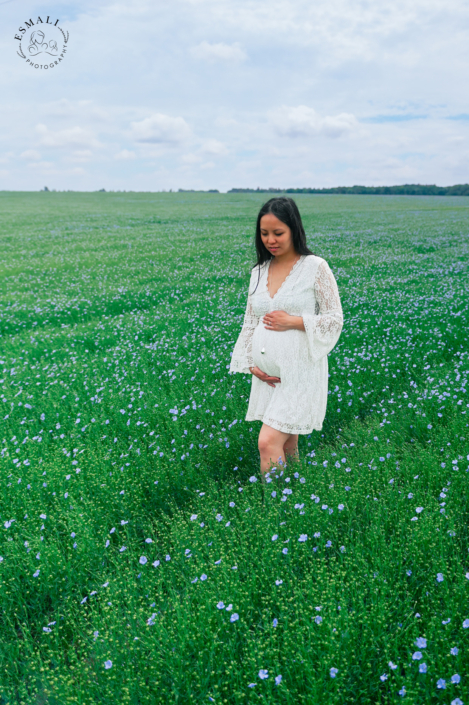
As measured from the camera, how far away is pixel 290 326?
3.63 m

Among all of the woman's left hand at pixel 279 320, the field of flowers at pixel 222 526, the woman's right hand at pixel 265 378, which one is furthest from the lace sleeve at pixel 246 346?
the field of flowers at pixel 222 526

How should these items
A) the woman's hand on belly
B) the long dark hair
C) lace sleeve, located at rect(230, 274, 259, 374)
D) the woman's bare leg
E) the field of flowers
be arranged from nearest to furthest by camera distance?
the field of flowers, the long dark hair, the woman's hand on belly, the woman's bare leg, lace sleeve, located at rect(230, 274, 259, 374)

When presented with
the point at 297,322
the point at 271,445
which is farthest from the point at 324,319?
the point at 271,445

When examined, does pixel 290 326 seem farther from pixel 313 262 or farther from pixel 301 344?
pixel 313 262

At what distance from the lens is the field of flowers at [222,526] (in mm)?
2350

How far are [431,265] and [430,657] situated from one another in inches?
644

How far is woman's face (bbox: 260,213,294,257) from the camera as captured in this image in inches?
137

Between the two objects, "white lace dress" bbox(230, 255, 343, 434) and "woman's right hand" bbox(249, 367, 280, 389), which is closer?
"white lace dress" bbox(230, 255, 343, 434)

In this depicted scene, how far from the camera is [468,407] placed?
487 cm

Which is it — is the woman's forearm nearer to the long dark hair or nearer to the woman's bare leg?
the long dark hair

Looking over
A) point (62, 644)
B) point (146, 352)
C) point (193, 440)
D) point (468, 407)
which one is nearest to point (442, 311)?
point (468, 407)

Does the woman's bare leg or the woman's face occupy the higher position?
the woman's face

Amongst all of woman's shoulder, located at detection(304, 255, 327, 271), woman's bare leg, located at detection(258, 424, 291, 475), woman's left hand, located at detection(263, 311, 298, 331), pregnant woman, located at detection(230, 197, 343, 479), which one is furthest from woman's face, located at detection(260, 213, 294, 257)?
woman's bare leg, located at detection(258, 424, 291, 475)

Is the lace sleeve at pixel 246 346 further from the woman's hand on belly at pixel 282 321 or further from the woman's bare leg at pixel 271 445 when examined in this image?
the woman's bare leg at pixel 271 445
